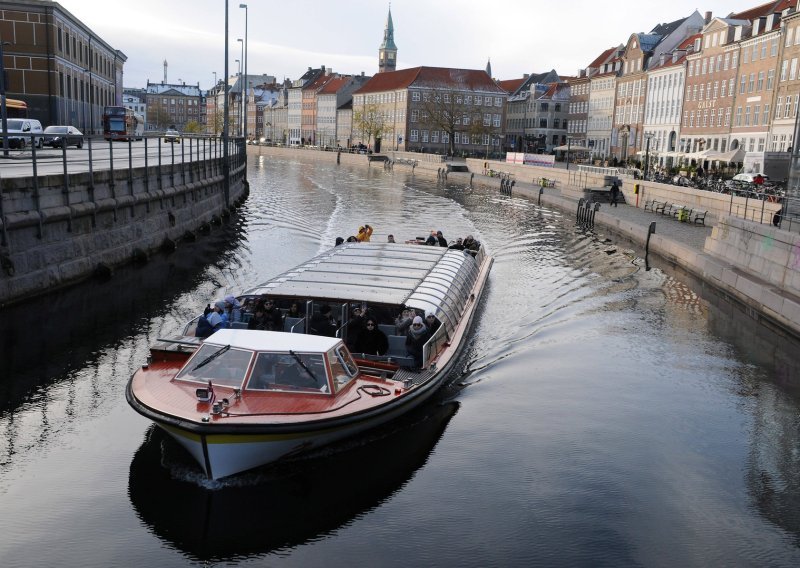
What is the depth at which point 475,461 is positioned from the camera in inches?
541

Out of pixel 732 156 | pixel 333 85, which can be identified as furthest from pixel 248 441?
pixel 333 85

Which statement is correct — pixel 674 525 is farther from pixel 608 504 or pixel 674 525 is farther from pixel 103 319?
pixel 103 319

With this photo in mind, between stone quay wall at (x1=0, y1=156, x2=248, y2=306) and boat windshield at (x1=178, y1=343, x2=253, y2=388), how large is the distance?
1022 centimetres

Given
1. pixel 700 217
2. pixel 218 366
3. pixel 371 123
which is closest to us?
pixel 218 366

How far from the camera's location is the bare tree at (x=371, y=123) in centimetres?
15225

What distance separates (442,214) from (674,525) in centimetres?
4275

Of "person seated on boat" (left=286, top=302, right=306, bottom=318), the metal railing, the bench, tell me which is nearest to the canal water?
"person seated on boat" (left=286, top=302, right=306, bottom=318)

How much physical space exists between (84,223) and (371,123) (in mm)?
131409

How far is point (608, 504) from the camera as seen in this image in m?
12.3

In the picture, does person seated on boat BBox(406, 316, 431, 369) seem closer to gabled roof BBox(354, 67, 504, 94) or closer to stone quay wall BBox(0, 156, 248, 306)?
stone quay wall BBox(0, 156, 248, 306)

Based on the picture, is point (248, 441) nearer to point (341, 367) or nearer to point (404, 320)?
point (341, 367)

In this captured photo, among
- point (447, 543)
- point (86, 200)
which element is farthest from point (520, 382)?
point (86, 200)

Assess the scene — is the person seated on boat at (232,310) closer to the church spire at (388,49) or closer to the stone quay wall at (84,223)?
the stone quay wall at (84,223)

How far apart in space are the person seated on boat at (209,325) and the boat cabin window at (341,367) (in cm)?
278
